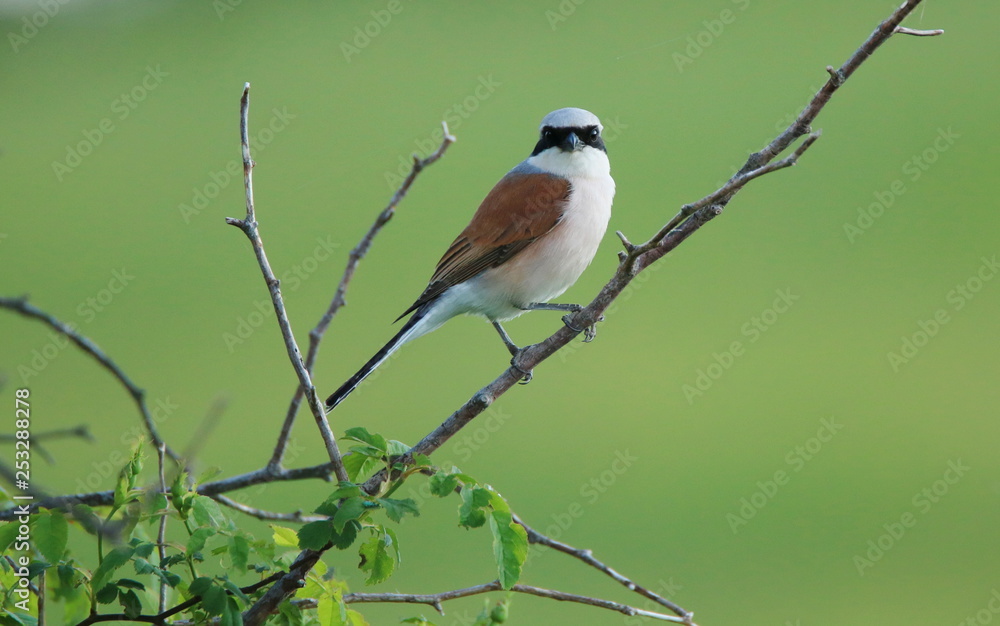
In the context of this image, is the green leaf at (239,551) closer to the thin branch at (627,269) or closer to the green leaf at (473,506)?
the thin branch at (627,269)

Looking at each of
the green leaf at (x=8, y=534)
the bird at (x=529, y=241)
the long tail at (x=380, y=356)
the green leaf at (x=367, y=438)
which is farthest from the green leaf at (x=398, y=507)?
the bird at (x=529, y=241)

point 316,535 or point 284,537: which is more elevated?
point 316,535

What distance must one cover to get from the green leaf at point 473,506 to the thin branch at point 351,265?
36 centimetres

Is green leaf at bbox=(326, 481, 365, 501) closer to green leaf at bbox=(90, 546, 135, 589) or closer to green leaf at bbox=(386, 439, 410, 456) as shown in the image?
green leaf at bbox=(386, 439, 410, 456)

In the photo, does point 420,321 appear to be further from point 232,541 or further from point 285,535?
point 232,541

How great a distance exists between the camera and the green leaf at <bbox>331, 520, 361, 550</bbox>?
Result: 97 cm

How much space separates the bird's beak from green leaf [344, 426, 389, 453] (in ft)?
5.82

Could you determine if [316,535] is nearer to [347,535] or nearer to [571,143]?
[347,535]

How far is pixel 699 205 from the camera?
3.64 feet

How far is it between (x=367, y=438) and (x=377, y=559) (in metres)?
0.16

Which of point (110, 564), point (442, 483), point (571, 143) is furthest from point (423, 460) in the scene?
point (571, 143)

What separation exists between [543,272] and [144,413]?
1.64 m

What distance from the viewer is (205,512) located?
3.32 feet

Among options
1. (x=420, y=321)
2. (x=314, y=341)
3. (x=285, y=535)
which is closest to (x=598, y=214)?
(x=420, y=321)
